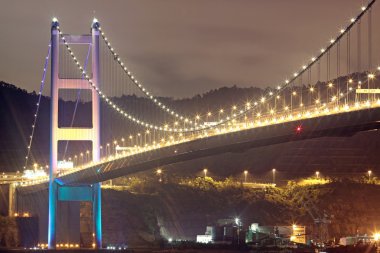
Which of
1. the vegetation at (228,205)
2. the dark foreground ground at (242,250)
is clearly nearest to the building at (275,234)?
the vegetation at (228,205)

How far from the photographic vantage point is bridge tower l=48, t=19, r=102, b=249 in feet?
202

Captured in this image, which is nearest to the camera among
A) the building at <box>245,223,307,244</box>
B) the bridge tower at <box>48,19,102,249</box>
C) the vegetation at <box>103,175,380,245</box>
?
the bridge tower at <box>48,19,102,249</box>

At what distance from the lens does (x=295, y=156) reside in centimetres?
11512

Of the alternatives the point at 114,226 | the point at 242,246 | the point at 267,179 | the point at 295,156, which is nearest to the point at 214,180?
the point at 267,179

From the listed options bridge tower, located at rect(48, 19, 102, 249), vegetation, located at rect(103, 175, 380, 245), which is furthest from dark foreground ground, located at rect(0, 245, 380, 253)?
vegetation, located at rect(103, 175, 380, 245)

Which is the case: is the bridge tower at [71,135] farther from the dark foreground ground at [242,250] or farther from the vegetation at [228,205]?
the vegetation at [228,205]

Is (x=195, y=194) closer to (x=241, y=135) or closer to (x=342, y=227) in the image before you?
(x=342, y=227)

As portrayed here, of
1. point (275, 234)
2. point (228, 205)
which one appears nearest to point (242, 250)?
point (275, 234)

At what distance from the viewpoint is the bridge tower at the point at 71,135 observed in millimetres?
61594

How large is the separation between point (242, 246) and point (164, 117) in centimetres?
5844

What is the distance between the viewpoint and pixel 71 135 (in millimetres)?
61969

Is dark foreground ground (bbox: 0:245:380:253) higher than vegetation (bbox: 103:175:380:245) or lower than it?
lower

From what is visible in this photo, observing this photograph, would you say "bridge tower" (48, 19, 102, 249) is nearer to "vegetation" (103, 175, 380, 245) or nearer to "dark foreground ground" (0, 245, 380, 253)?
"dark foreground ground" (0, 245, 380, 253)

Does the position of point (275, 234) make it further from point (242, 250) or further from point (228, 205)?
point (228, 205)
